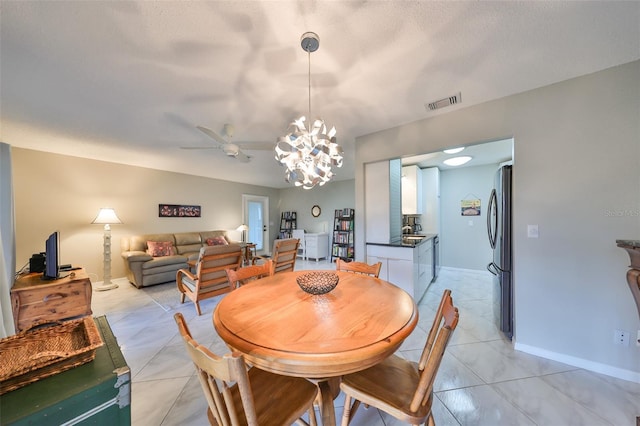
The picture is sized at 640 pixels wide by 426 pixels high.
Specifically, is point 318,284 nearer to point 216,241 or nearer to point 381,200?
point 381,200

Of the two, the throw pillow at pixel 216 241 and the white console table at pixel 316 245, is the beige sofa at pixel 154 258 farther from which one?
the white console table at pixel 316 245

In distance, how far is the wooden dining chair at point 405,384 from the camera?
0.90 metres

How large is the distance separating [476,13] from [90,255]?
631 centimetres

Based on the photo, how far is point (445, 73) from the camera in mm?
1825

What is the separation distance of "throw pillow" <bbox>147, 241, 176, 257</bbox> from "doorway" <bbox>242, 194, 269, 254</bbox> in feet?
8.75

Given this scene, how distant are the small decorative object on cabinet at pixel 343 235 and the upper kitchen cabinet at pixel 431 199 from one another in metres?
1.95

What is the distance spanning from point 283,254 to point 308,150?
2.03 metres

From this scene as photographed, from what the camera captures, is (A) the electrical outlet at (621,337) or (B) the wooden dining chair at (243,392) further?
(A) the electrical outlet at (621,337)

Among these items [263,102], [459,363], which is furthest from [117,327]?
[459,363]

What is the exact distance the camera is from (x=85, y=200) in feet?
13.5

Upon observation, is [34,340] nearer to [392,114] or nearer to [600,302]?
[392,114]

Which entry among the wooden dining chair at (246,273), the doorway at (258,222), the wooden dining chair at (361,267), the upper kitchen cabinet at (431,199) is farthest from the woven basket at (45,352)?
the doorway at (258,222)

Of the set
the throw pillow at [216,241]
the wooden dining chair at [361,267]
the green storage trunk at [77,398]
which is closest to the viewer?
the green storage trunk at [77,398]

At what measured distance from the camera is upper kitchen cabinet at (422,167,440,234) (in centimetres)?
459
